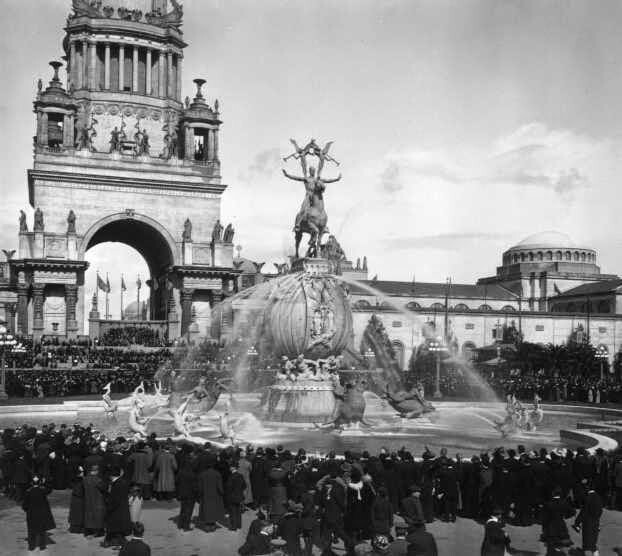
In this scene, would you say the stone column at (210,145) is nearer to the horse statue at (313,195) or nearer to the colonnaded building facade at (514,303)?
the colonnaded building facade at (514,303)

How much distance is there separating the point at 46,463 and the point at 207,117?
58.2m

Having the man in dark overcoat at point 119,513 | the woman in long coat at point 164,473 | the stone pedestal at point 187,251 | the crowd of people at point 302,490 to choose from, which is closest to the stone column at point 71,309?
the stone pedestal at point 187,251

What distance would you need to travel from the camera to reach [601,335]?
293ft

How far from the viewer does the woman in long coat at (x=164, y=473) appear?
1499 cm

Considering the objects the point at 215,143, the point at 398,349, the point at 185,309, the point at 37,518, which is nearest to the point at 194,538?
the point at 37,518

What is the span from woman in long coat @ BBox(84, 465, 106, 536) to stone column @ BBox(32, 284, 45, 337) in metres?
50.9

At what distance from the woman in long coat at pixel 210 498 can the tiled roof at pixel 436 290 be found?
250ft

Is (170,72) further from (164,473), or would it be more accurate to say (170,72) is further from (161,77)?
(164,473)

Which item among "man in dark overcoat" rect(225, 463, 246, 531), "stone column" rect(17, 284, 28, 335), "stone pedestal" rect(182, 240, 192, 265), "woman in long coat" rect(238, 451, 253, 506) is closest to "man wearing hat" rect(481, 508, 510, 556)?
"man in dark overcoat" rect(225, 463, 246, 531)

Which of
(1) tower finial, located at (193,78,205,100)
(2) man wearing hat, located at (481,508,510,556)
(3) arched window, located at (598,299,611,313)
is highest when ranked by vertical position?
(1) tower finial, located at (193,78,205,100)

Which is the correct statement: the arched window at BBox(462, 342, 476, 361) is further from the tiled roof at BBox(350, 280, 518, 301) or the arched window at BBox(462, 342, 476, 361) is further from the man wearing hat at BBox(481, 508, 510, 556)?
the man wearing hat at BBox(481, 508, 510, 556)

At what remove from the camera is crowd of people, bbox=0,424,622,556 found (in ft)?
38.6

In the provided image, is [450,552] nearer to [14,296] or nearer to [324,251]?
[324,251]

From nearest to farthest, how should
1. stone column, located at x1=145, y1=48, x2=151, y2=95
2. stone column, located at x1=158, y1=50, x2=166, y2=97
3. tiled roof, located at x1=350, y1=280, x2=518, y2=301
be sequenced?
stone column, located at x1=158, y1=50, x2=166, y2=97 → stone column, located at x1=145, y1=48, x2=151, y2=95 → tiled roof, located at x1=350, y1=280, x2=518, y2=301
